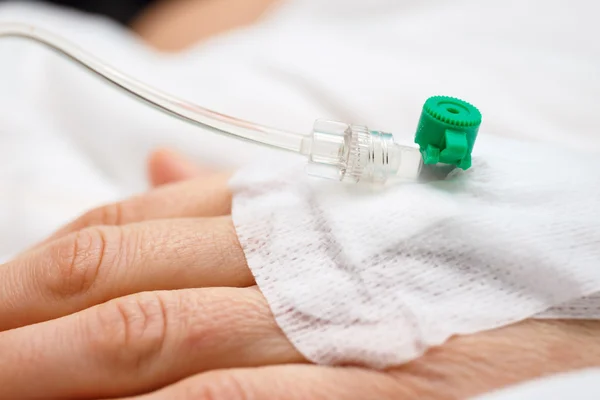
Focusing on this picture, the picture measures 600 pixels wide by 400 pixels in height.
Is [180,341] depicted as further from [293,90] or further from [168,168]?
[293,90]

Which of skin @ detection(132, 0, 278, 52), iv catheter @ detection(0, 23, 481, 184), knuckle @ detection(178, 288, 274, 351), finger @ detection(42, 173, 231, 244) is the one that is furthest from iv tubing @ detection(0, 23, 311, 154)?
skin @ detection(132, 0, 278, 52)

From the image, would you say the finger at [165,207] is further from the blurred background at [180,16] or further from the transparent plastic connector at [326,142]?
the blurred background at [180,16]

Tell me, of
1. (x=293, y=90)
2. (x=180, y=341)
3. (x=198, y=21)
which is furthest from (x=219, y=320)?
(x=198, y=21)

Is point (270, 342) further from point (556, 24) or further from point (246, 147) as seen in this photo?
point (556, 24)

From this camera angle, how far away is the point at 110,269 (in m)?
0.69

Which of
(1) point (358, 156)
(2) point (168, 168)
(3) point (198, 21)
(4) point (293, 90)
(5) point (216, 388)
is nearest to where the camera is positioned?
(5) point (216, 388)

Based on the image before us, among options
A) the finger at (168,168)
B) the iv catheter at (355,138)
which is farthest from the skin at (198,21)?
the iv catheter at (355,138)

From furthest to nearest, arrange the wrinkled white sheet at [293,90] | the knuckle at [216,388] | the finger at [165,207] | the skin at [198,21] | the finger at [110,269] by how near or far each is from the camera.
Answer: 1. the skin at [198,21]
2. the wrinkled white sheet at [293,90]
3. the finger at [165,207]
4. the finger at [110,269]
5. the knuckle at [216,388]

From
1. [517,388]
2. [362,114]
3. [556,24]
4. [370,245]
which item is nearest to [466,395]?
[517,388]

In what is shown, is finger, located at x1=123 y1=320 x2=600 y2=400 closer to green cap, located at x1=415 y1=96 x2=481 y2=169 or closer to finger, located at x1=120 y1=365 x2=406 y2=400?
finger, located at x1=120 y1=365 x2=406 y2=400

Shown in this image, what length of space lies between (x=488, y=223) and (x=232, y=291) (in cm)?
30

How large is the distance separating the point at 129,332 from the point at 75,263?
5.3 inches

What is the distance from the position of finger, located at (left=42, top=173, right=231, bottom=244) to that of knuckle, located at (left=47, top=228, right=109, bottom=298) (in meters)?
0.12

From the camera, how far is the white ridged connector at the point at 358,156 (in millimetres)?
687
